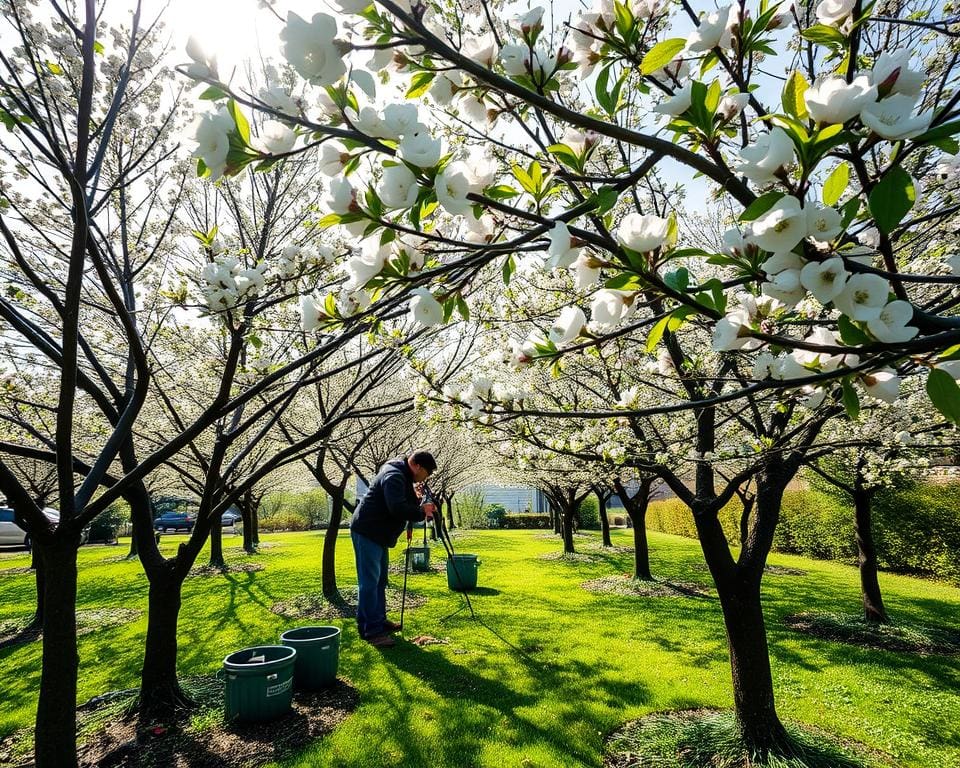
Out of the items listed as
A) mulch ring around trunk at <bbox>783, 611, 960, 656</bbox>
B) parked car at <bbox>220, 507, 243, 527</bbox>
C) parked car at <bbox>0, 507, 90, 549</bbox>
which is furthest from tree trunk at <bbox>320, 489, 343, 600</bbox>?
parked car at <bbox>220, 507, 243, 527</bbox>

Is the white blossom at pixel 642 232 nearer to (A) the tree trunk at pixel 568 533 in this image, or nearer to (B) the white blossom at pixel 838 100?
(B) the white blossom at pixel 838 100

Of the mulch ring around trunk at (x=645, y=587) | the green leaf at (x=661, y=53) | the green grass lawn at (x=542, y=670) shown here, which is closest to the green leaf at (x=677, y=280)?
the green leaf at (x=661, y=53)

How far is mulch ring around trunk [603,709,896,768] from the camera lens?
301cm

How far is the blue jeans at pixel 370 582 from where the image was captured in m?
5.05

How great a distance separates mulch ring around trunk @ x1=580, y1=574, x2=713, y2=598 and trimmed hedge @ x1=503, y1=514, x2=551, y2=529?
59.6 feet

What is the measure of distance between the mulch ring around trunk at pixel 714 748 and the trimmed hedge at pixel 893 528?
8.76 meters

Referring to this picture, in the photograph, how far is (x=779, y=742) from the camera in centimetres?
305

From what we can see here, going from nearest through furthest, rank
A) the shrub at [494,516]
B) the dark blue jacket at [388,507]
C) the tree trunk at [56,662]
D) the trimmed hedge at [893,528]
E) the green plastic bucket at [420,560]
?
the tree trunk at [56,662], the dark blue jacket at [388,507], the trimmed hedge at [893,528], the green plastic bucket at [420,560], the shrub at [494,516]

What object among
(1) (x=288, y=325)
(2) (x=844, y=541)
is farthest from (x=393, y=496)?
(2) (x=844, y=541)

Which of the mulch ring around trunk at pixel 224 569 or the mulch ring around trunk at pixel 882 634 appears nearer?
the mulch ring around trunk at pixel 882 634

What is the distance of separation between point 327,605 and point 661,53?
24.3ft

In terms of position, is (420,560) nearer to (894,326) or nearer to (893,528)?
(893,528)

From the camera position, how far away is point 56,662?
2.39m

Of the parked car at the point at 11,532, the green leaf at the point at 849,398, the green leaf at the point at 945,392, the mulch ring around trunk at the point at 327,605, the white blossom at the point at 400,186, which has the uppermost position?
the white blossom at the point at 400,186
